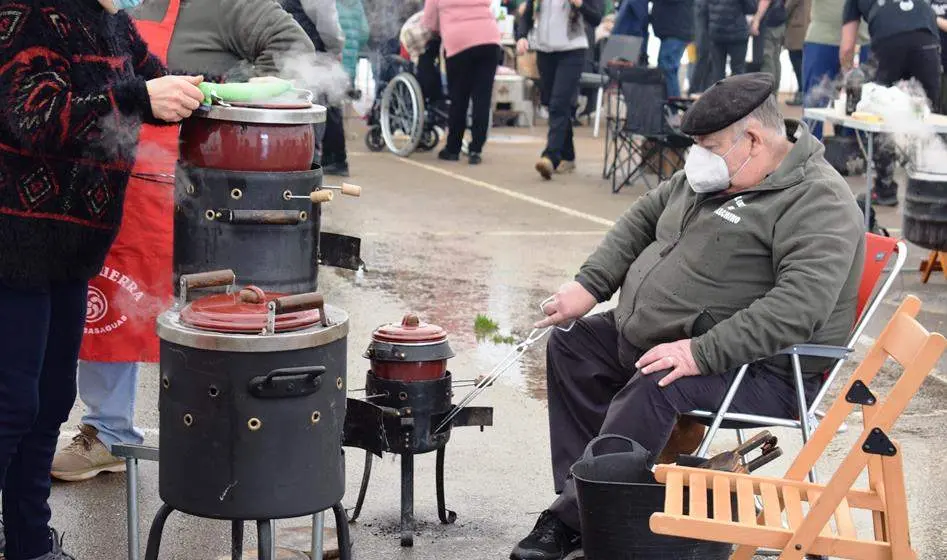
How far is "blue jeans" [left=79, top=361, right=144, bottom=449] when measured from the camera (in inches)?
176

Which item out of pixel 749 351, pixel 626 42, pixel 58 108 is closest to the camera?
pixel 58 108

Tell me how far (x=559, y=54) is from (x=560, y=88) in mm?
296

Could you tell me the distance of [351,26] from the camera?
35.9 feet

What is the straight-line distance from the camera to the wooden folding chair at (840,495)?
10.2ft

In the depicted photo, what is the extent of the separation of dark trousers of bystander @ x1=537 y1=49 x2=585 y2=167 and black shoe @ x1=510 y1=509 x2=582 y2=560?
805 cm

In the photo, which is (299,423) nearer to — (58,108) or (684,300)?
(58,108)

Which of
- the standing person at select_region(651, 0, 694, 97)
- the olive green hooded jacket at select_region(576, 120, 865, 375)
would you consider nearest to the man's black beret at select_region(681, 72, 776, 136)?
the olive green hooded jacket at select_region(576, 120, 865, 375)

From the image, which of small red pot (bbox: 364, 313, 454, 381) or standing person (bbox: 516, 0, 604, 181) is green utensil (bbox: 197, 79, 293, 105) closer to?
small red pot (bbox: 364, 313, 454, 381)

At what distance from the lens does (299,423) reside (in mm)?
3186

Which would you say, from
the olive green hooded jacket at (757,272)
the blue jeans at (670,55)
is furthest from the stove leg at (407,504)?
the blue jeans at (670,55)

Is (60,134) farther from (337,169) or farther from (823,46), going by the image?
(823,46)

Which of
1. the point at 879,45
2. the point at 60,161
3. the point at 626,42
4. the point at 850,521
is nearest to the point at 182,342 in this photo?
the point at 60,161

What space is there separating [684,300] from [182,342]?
5.02 feet

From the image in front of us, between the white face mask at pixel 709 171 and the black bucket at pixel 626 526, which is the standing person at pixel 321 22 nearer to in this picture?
the white face mask at pixel 709 171
